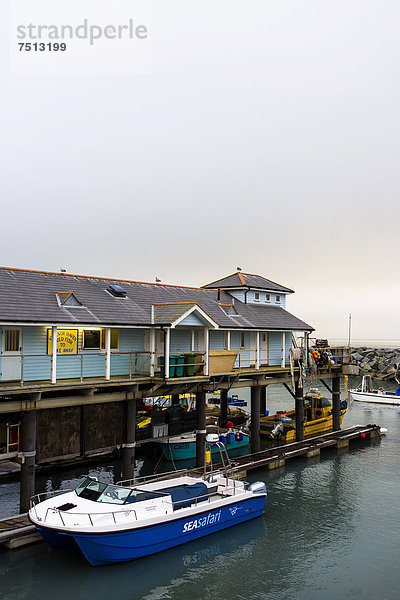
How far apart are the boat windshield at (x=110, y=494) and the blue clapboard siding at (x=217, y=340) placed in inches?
463

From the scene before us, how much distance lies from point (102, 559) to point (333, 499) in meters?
13.5

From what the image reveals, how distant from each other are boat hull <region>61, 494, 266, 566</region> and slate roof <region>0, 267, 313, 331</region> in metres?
8.39

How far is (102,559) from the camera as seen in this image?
1800 centimetres

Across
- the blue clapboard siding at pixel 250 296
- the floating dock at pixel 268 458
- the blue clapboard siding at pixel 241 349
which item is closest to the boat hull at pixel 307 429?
the floating dock at pixel 268 458

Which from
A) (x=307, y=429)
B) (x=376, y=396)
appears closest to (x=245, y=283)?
(x=307, y=429)

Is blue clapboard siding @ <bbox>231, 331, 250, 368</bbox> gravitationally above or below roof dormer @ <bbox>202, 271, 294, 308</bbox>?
below

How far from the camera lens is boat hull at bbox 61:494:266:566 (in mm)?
17656

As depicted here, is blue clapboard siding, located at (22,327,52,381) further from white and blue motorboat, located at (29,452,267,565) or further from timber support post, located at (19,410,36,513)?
white and blue motorboat, located at (29,452,267,565)

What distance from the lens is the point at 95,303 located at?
2380 cm

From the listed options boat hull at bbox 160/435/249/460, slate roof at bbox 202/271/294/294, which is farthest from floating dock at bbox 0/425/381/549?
slate roof at bbox 202/271/294/294

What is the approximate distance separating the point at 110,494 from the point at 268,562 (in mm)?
6602

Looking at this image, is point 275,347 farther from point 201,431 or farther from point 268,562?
point 268,562

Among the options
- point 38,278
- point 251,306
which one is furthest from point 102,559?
point 251,306

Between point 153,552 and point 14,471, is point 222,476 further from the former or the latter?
point 14,471
